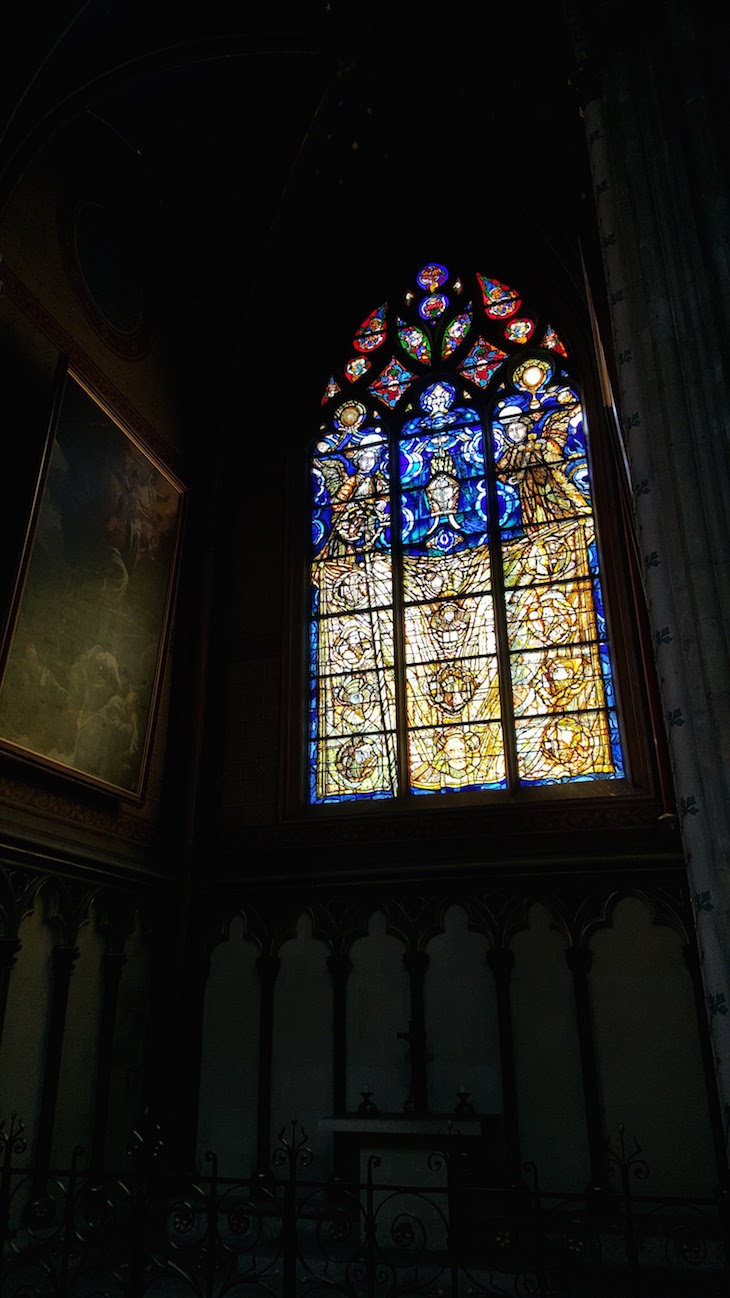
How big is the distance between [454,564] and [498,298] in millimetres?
2749

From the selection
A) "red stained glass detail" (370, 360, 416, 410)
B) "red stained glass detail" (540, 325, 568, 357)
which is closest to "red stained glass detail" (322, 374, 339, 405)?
"red stained glass detail" (370, 360, 416, 410)

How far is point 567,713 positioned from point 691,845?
3.87m

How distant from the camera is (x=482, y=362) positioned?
8383 mm

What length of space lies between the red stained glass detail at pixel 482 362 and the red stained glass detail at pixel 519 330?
165 mm

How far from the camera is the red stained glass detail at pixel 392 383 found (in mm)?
8562

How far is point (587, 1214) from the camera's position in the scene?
5336 millimetres

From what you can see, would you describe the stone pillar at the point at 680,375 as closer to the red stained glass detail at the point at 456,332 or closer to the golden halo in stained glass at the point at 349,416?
the red stained glass detail at the point at 456,332

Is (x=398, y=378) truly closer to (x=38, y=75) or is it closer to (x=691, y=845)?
(x=38, y=75)

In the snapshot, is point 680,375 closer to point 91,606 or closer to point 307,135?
point 91,606

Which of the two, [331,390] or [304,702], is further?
[331,390]

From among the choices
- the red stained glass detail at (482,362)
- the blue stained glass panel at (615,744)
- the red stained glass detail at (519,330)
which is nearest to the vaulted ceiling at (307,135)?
the red stained glass detail at (519,330)

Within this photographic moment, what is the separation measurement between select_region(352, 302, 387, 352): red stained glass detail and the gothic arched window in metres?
0.02

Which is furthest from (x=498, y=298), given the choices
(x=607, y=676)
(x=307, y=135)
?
(x=607, y=676)

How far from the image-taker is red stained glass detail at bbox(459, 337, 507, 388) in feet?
27.2
